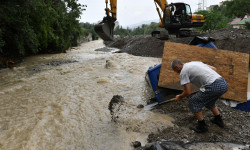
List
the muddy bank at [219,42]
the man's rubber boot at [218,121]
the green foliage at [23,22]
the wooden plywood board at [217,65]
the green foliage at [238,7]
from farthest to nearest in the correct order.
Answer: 1. the green foliage at [238,7]
2. the muddy bank at [219,42]
3. the green foliage at [23,22]
4. the wooden plywood board at [217,65]
5. the man's rubber boot at [218,121]

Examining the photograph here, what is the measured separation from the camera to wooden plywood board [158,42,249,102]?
455 centimetres

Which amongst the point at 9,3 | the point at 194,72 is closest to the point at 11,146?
the point at 194,72

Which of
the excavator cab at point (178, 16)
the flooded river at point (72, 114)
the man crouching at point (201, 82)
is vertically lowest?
the flooded river at point (72, 114)

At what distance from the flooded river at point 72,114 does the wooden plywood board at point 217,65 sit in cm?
104

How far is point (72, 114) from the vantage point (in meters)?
4.98

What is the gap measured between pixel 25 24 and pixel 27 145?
8.13 meters

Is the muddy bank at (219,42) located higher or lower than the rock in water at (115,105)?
higher

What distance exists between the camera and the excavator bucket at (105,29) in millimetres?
9734

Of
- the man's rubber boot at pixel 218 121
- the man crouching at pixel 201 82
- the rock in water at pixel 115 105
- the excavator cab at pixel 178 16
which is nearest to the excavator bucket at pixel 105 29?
the rock in water at pixel 115 105

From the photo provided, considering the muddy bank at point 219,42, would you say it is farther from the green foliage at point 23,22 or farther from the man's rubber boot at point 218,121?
the man's rubber boot at point 218,121

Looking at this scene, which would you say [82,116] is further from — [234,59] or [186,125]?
[234,59]

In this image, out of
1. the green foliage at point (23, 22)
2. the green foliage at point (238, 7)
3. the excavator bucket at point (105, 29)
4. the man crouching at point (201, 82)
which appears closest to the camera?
the man crouching at point (201, 82)

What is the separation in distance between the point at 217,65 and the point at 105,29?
665 centimetres

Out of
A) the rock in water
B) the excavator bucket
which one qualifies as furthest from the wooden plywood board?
the excavator bucket
